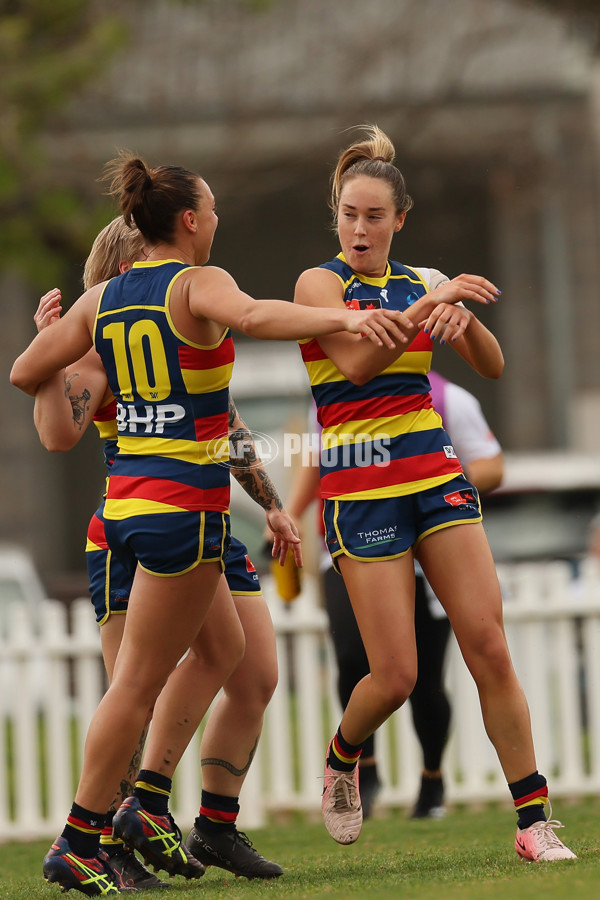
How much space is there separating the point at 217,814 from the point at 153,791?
0.97 ft

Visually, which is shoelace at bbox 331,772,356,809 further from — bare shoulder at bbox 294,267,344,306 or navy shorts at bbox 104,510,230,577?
bare shoulder at bbox 294,267,344,306

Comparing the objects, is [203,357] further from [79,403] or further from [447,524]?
[447,524]

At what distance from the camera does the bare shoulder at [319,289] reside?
4.01 m

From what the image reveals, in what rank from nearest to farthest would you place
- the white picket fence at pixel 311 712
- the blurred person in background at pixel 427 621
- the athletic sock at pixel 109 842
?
the athletic sock at pixel 109 842, the blurred person in background at pixel 427 621, the white picket fence at pixel 311 712

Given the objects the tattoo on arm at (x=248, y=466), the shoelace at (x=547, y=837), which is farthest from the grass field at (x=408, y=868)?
the tattoo on arm at (x=248, y=466)

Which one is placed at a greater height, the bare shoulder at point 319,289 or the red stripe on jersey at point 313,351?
the bare shoulder at point 319,289

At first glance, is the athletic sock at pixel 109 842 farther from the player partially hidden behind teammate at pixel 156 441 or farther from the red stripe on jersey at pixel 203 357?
the red stripe on jersey at pixel 203 357

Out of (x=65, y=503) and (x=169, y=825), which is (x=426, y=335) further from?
(x=65, y=503)

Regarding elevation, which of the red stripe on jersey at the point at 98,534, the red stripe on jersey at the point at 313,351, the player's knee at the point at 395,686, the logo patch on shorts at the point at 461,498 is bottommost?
the player's knee at the point at 395,686

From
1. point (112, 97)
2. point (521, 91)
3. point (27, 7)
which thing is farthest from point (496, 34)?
point (27, 7)

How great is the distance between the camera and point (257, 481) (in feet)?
14.2

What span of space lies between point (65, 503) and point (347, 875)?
18240 millimetres

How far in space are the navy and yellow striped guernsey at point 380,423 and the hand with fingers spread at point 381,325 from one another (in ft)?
0.70

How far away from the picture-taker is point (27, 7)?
413 inches
